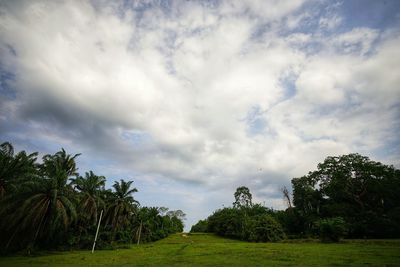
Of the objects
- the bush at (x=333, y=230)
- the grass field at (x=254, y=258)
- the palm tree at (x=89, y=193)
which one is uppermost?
the palm tree at (x=89, y=193)

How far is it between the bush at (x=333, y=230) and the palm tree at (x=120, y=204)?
39.2 meters

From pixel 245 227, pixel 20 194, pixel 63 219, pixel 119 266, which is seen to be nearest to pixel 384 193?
pixel 245 227

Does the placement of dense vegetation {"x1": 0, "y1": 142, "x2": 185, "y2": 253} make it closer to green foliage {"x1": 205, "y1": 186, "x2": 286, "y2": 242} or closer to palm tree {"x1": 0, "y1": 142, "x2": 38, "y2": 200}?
palm tree {"x1": 0, "y1": 142, "x2": 38, "y2": 200}

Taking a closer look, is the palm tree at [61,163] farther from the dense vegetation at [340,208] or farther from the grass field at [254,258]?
the dense vegetation at [340,208]

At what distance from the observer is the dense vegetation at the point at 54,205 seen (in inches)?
1398

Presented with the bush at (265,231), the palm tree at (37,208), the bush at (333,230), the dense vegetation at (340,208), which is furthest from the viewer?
the bush at (265,231)

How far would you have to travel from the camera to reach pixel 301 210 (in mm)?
71250

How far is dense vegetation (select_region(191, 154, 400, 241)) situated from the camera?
164 feet

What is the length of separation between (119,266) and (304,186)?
63.1m

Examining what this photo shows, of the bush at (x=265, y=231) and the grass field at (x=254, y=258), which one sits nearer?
the grass field at (x=254, y=258)

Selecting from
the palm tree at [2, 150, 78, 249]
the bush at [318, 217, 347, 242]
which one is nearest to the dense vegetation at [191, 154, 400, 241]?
the bush at [318, 217, 347, 242]

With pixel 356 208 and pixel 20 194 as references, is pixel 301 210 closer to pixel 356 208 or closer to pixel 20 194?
pixel 356 208

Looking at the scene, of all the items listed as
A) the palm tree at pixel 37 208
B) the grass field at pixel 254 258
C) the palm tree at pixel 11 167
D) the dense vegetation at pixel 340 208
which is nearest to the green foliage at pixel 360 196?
the dense vegetation at pixel 340 208

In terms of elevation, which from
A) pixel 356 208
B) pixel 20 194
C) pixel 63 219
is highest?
pixel 356 208
